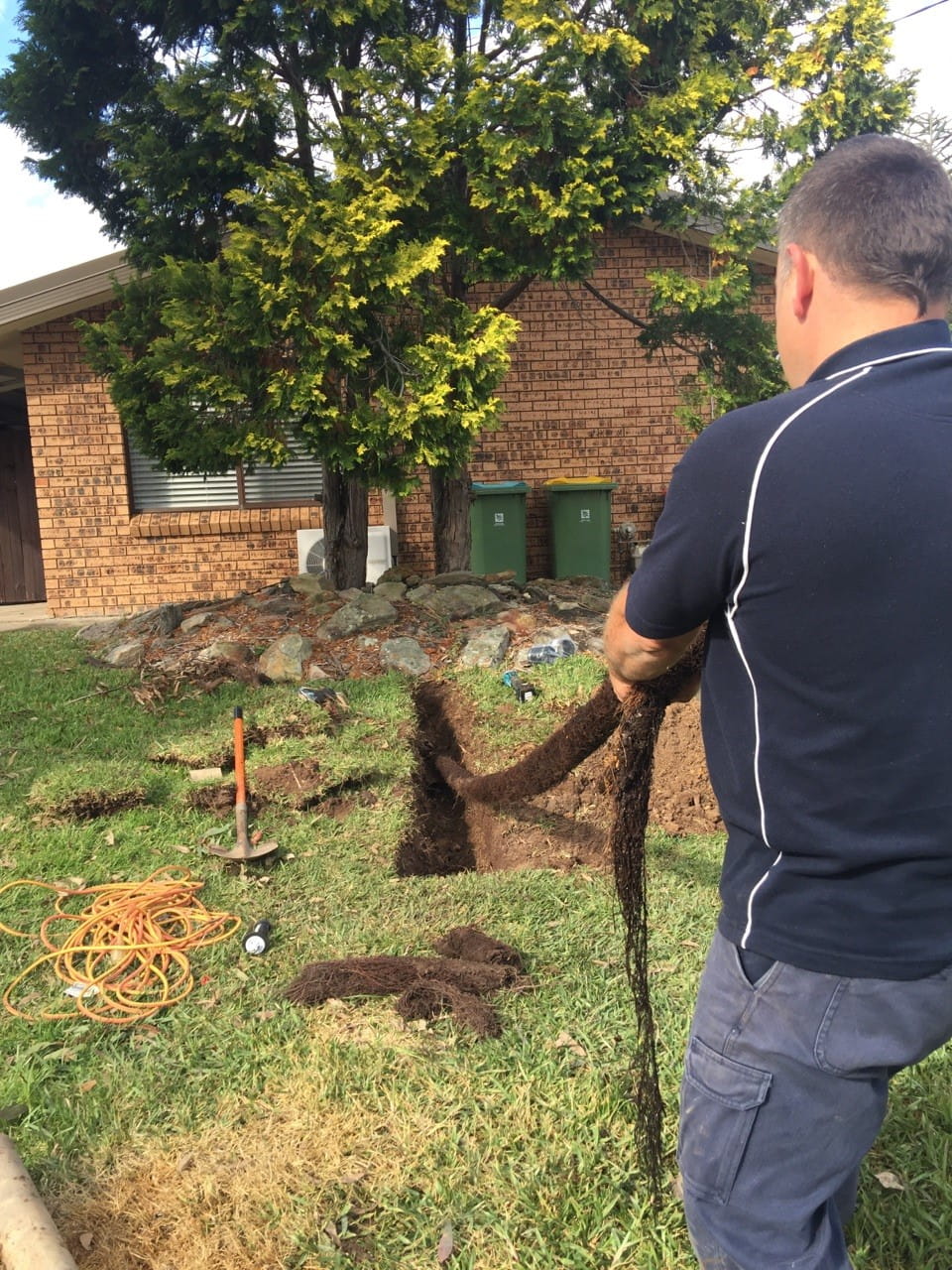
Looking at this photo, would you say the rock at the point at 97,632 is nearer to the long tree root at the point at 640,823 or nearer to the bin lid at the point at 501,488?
the bin lid at the point at 501,488

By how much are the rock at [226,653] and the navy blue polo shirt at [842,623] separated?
620 cm

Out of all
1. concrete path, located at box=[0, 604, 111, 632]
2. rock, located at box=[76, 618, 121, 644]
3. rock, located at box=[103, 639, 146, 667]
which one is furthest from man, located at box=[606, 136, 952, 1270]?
concrete path, located at box=[0, 604, 111, 632]

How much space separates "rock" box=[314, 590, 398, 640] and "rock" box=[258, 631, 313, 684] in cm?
34

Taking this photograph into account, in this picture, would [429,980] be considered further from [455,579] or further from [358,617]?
[455,579]

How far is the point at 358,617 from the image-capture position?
25.9 ft

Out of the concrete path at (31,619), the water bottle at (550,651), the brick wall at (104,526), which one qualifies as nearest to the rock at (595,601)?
the water bottle at (550,651)

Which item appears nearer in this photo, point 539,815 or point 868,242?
point 868,242

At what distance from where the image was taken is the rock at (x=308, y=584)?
8.79 m

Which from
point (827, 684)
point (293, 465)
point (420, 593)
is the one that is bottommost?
point (420, 593)

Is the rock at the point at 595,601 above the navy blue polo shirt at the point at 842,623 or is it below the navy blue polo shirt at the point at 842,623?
below

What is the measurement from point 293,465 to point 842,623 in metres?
10.6

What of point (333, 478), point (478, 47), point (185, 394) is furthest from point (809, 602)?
point (478, 47)

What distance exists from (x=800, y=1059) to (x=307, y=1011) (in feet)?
6.89

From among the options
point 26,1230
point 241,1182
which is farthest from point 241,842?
point 26,1230
